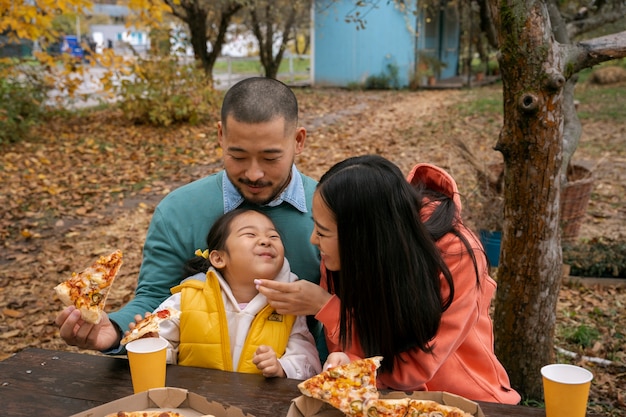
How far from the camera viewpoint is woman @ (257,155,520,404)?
7.09 ft

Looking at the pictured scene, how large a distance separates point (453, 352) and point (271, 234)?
2.67 ft

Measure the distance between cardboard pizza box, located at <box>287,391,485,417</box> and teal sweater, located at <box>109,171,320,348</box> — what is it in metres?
1.10

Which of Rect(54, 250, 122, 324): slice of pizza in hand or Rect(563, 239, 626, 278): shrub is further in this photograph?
Rect(563, 239, 626, 278): shrub

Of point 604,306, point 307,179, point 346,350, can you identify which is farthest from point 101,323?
point 604,306

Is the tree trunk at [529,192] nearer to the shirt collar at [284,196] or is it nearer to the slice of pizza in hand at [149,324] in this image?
the shirt collar at [284,196]

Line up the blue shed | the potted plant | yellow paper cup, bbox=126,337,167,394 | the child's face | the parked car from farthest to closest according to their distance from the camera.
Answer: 1. the blue shed
2. the potted plant
3. the parked car
4. the child's face
5. yellow paper cup, bbox=126,337,167,394

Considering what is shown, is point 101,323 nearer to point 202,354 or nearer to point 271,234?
point 202,354

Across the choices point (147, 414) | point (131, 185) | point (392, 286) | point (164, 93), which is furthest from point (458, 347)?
point (164, 93)

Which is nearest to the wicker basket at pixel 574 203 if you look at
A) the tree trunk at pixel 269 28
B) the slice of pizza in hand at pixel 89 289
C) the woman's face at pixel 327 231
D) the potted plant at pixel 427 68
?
the woman's face at pixel 327 231

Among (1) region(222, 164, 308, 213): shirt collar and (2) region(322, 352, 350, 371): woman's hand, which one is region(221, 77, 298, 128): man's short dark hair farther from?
(2) region(322, 352, 350, 371): woman's hand

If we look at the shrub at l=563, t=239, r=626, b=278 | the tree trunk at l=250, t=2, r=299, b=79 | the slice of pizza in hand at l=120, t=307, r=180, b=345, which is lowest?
the shrub at l=563, t=239, r=626, b=278

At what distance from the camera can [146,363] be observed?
1946 mm

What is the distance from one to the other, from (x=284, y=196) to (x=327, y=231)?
0.73m

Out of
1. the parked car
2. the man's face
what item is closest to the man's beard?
the man's face
